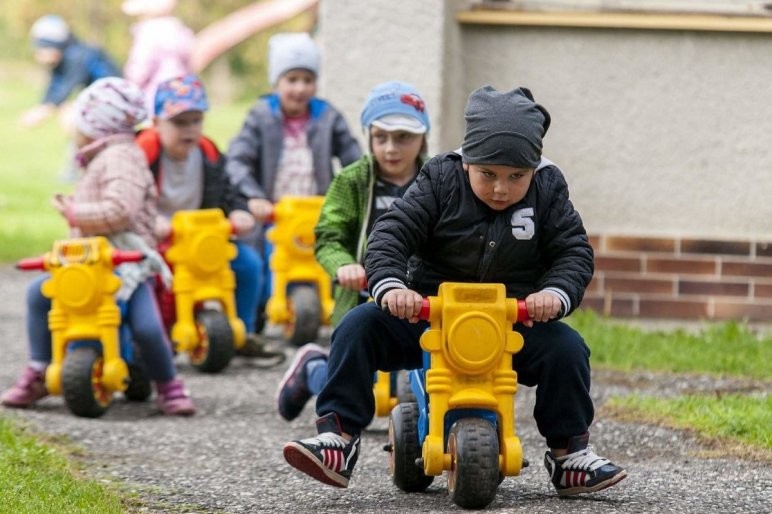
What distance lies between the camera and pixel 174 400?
7242mm

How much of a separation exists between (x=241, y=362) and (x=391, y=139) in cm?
301

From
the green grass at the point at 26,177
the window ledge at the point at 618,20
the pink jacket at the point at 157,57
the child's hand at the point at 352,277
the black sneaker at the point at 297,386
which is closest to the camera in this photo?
the child's hand at the point at 352,277

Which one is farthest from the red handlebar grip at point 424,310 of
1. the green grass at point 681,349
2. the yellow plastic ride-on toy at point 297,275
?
the yellow plastic ride-on toy at point 297,275

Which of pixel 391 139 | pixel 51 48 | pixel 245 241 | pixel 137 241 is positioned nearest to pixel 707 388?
pixel 391 139

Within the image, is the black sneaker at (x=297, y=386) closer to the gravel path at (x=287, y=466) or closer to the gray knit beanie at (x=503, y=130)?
the gravel path at (x=287, y=466)

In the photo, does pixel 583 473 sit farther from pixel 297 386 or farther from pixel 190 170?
pixel 190 170

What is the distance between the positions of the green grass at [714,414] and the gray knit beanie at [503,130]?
70.3 inches

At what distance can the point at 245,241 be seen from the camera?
32.1 ft

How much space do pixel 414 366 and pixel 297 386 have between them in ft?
4.80

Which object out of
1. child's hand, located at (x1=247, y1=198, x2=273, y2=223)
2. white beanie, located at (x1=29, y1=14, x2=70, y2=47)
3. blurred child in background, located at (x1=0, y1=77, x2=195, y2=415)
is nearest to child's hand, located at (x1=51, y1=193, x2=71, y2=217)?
blurred child in background, located at (x1=0, y1=77, x2=195, y2=415)

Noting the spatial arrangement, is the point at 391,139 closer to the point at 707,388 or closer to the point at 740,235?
the point at 707,388

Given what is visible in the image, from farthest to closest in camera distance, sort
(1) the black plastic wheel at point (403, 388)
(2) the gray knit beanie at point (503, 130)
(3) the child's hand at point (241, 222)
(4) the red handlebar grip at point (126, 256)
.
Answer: (3) the child's hand at point (241, 222) < (4) the red handlebar grip at point (126, 256) < (1) the black plastic wheel at point (403, 388) < (2) the gray knit beanie at point (503, 130)

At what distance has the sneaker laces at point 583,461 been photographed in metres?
4.91

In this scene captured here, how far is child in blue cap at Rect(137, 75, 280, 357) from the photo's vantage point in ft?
26.2
